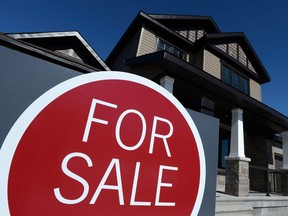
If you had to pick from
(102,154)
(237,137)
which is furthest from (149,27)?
(102,154)

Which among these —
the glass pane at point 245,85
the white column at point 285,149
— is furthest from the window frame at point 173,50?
the white column at point 285,149

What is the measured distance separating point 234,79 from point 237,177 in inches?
235

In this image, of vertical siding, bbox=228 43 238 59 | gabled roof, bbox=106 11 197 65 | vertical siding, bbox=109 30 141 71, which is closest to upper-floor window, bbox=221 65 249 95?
vertical siding, bbox=228 43 238 59

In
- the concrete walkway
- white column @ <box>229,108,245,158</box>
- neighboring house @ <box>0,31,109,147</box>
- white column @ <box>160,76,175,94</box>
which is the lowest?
the concrete walkway

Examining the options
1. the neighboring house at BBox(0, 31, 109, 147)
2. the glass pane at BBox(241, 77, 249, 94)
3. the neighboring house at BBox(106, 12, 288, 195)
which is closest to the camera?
the neighboring house at BBox(0, 31, 109, 147)

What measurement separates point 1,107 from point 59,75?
310mm

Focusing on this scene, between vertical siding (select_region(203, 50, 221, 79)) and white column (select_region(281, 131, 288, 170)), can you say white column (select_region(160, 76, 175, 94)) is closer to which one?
vertical siding (select_region(203, 50, 221, 79))

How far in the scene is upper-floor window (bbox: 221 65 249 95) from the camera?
10466 millimetres

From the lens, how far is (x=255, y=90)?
12031 mm

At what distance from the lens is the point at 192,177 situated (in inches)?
45.6

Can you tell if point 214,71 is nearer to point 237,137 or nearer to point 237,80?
point 237,80

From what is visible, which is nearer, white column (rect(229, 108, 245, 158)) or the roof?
white column (rect(229, 108, 245, 158))

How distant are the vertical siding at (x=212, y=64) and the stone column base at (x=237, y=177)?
14.2 ft

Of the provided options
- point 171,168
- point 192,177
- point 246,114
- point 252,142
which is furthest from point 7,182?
point 252,142
